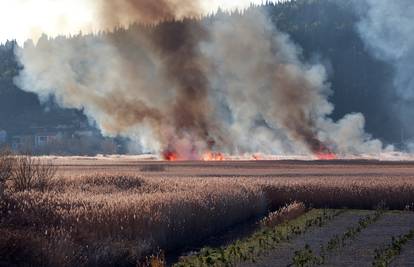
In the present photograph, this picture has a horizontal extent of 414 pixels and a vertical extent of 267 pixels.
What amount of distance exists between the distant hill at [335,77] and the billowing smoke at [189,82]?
18004 millimetres

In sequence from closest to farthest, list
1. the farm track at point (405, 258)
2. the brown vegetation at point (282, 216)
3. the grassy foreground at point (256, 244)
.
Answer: the farm track at point (405, 258), the grassy foreground at point (256, 244), the brown vegetation at point (282, 216)

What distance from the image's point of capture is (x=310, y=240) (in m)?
23.1

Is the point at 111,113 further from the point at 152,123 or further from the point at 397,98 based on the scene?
the point at 397,98

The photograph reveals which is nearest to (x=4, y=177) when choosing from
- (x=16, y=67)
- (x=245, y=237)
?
(x=245, y=237)

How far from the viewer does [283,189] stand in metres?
36.7

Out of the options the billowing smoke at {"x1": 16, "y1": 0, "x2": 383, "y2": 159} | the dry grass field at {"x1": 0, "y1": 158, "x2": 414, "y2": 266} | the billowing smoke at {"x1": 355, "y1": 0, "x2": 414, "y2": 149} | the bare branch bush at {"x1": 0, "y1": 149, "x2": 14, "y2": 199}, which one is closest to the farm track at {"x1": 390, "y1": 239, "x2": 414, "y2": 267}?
the dry grass field at {"x1": 0, "y1": 158, "x2": 414, "y2": 266}

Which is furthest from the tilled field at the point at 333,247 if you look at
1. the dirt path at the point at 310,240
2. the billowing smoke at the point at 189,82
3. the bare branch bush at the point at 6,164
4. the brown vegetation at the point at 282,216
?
the billowing smoke at the point at 189,82

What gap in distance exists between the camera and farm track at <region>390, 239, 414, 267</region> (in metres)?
Answer: 18.5

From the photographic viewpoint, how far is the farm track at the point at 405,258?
60.8 feet

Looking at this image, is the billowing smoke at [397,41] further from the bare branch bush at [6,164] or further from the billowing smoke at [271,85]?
the bare branch bush at [6,164]

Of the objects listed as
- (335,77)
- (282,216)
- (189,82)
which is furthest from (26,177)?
(335,77)

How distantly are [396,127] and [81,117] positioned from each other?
64.1m

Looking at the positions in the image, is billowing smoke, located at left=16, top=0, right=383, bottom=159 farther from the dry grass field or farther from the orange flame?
the dry grass field

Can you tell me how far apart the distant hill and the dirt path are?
97.8 meters
